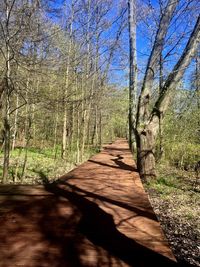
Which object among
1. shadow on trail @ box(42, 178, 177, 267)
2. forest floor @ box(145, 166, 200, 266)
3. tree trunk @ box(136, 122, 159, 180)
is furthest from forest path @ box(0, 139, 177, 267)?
tree trunk @ box(136, 122, 159, 180)

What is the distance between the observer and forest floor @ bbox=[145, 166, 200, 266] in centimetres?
482

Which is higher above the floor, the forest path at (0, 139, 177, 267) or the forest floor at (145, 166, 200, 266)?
the forest path at (0, 139, 177, 267)

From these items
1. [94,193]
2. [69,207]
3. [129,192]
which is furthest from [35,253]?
[129,192]

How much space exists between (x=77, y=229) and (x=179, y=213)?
13.5 ft

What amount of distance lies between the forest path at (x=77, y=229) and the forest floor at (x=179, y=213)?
98 cm

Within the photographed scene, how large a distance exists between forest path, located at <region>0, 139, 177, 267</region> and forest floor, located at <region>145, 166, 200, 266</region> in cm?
98

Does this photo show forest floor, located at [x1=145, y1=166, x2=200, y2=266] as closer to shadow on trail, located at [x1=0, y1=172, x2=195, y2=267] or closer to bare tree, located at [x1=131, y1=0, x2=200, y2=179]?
bare tree, located at [x1=131, y1=0, x2=200, y2=179]

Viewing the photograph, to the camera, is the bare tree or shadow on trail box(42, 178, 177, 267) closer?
shadow on trail box(42, 178, 177, 267)

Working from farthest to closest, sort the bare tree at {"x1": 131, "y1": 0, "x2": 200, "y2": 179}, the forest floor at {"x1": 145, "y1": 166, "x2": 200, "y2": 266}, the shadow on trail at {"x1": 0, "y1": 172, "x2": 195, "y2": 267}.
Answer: the bare tree at {"x1": 131, "y1": 0, "x2": 200, "y2": 179}, the forest floor at {"x1": 145, "y1": 166, "x2": 200, "y2": 266}, the shadow on trail at {"x1": 0, "y1": 172, "x2": 195, "y2": 267}

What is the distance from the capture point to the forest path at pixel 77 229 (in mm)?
2430

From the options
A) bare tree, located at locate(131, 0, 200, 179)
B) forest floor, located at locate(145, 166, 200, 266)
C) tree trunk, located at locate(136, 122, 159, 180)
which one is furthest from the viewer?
tree trunk, located at locate(136, 122, 159, 180)

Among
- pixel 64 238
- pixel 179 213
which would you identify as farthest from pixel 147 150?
pixel 64 238

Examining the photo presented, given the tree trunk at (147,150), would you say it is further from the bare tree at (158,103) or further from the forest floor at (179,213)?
the forest floor at (179,213)

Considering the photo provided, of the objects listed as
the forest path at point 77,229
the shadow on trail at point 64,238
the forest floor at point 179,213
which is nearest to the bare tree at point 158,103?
the forest floor at point 179,213
